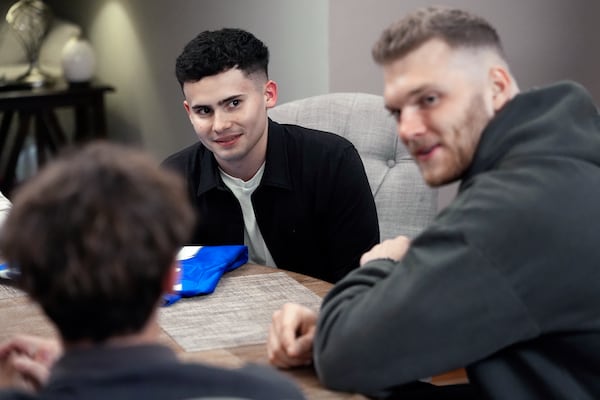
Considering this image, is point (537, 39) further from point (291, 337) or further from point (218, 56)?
point (291, 337)

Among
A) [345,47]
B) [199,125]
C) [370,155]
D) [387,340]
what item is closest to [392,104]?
[387,340]

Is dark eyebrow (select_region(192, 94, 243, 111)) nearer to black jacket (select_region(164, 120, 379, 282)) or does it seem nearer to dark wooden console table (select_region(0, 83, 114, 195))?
black jacket (select_region(164, 120, 379, 282))

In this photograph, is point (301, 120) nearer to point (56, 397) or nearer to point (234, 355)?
point (234, 355)

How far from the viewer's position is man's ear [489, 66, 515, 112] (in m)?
1.43

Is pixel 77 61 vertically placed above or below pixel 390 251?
below

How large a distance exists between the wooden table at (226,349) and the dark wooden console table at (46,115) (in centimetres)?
372

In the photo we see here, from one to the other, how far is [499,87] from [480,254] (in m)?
0.31

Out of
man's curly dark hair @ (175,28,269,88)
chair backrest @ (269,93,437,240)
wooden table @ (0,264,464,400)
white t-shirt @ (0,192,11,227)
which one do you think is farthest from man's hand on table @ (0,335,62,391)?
chair backrest @ (269,93,437,240)

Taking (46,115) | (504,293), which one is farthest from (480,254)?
(46,115)

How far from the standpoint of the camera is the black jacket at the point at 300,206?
229 centimetres

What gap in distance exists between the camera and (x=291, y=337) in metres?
1.43

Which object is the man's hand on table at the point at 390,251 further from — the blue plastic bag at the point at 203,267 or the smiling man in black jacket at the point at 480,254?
the blue plastic bag at the point at 203,267

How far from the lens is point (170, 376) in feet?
2.95

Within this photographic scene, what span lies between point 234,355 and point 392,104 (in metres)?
0.45
